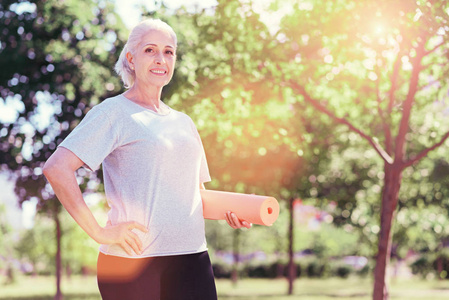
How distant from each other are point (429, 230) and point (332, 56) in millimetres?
19714

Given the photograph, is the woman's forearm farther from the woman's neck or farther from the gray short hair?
the gray short hair

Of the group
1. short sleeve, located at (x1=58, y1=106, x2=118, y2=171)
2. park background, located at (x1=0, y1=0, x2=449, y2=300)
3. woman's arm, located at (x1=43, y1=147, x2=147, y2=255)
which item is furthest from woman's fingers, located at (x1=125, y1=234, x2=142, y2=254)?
park background, located at (x1=0, y1=0, x2=449, y2=300)

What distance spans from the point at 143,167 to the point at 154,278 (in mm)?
518

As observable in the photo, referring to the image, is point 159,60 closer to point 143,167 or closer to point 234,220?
point 143,167

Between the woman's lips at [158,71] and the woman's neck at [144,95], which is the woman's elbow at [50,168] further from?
the woman's lips at [158,71]

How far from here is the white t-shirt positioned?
9.06ft

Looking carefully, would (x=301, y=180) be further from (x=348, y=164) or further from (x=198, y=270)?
(x=198, y=270)

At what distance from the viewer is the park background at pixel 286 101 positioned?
10.1 meters

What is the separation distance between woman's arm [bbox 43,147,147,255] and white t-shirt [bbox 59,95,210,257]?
0.04 meters

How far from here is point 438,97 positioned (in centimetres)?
1129

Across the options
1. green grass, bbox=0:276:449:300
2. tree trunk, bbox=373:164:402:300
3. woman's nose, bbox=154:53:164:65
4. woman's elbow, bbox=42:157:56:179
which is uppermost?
woman's nose, bbox=154:53:164:65

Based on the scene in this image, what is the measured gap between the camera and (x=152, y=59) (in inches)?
118

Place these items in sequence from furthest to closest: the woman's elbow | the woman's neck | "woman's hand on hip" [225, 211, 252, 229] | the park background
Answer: the park background → "woman's hand on hip" [225, 211, 252, 229] → the woman's neck → the woman's elbow

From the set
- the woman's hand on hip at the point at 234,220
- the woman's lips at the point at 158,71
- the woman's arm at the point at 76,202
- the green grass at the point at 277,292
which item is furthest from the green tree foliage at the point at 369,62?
the green grass at the point at 277,292
